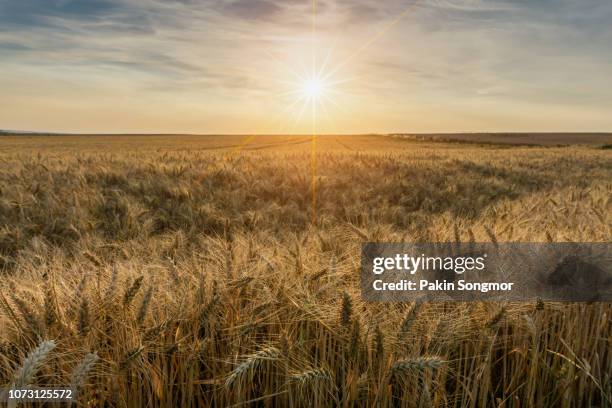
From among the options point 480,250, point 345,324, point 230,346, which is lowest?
point 230,346

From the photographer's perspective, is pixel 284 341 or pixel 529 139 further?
pixel 529 139

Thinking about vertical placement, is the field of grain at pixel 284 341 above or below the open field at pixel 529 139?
below

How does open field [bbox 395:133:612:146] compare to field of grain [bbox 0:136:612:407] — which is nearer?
field of grain [bbox 0:136:612:407]

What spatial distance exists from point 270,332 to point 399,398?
576 millimetres

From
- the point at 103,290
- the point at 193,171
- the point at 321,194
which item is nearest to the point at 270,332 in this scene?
A: the point at 103,290

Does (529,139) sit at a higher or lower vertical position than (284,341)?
higher

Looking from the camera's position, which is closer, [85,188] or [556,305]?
[556,305]

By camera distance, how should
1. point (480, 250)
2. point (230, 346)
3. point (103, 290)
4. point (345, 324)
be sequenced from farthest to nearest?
point (480, 250) < point (103, 290) < point (230, 346) < point (345, 324)

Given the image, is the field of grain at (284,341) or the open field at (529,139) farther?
the open field at (529,139)

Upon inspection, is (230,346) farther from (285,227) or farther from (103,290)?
(285,227)

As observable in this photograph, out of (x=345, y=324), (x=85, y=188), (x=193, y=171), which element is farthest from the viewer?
(x=193, y=171)

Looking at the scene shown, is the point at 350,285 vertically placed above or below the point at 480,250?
below

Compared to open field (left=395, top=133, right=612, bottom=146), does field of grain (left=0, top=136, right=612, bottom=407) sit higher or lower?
lower

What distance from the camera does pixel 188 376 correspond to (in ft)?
5.14
